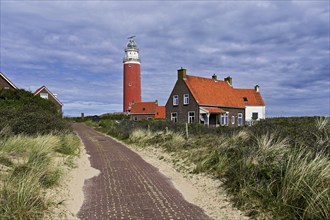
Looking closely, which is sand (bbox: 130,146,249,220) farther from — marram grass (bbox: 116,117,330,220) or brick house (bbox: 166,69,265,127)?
brick house (bbox: 166,69,265,127)

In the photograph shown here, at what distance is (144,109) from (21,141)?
1817 inches

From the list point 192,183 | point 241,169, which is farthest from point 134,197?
point 241,169

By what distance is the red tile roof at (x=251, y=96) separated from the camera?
131ft

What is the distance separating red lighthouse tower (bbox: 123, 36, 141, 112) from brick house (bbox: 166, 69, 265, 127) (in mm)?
21946

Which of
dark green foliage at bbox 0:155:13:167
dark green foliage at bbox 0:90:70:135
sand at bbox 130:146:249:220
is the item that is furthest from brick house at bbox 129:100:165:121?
dark green foliage at bbox 0:155:13:167

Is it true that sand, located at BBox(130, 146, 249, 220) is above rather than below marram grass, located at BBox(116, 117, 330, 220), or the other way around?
below

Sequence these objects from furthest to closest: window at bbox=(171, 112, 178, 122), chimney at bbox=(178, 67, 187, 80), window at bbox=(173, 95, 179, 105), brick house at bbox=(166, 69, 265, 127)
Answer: window at bbox=(171, 112, 178, 122)
window at bbox=(173, 95, 179, 105)
chimney at bbox=(178, 67, 187, 80)
brick house at bbox=(166, 69, 265, 127)

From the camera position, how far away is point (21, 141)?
10164 mm

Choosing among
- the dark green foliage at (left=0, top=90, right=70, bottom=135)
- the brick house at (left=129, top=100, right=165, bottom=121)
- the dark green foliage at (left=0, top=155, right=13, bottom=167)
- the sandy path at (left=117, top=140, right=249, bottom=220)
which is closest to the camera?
the sandy path at (left=117, top=140, right=249, bottom=220)

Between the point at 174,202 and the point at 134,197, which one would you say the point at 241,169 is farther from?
the point at 134,197

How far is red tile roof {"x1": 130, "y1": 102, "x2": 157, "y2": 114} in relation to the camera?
55.6 meters

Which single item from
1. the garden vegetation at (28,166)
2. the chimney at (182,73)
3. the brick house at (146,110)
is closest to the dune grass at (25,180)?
the garden vegetation at (28,166)

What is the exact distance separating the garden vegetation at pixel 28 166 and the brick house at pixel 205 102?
1896 cm

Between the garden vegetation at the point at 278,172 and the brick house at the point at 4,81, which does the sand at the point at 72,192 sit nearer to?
the garden vegetation at the point at 278,172
